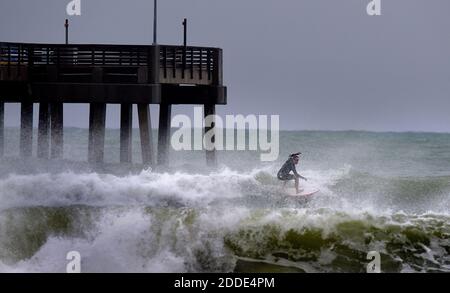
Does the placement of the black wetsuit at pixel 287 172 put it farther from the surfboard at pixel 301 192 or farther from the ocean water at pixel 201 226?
the ocean water at pixel 201 226

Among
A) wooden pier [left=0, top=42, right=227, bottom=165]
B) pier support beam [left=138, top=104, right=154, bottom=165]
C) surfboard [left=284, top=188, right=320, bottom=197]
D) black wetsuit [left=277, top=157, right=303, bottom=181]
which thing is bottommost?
surfboard [left=284, top=188, right=320, bottom=197]

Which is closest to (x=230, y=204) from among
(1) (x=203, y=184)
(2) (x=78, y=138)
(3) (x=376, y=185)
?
(1) (x=203, y=184)

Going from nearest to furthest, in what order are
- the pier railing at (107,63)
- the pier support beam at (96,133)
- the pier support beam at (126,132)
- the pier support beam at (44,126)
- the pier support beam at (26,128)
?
1. the pier railing at (107,63)
2. the pier support beam at (96,133)
3. the pier support beam at (126,132)
4. the pier support beam at (26,128)
5. the pier support beam at (44,126)

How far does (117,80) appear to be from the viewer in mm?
36562

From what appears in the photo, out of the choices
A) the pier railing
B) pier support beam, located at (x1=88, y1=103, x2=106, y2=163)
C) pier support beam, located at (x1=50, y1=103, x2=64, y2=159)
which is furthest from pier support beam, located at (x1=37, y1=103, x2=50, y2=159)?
pier support beam, located at (x1=88, y1=103, x2=106, y2=163)

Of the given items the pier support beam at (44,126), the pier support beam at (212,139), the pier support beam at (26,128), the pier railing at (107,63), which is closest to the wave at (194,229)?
the pier railing at (107,63)

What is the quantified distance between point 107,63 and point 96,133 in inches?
83.7

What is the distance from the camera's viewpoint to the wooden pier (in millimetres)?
36219

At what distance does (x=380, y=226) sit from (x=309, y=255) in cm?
190

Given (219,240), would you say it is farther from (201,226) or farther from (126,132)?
(126,132)

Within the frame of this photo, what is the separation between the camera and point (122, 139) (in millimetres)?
39250

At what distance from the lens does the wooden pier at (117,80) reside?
3622cm

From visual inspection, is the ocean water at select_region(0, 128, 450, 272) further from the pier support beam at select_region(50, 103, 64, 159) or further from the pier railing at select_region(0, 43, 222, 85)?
the pier support beam at select_region(50, 103, 64, 159)

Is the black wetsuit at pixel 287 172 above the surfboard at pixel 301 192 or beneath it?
above
